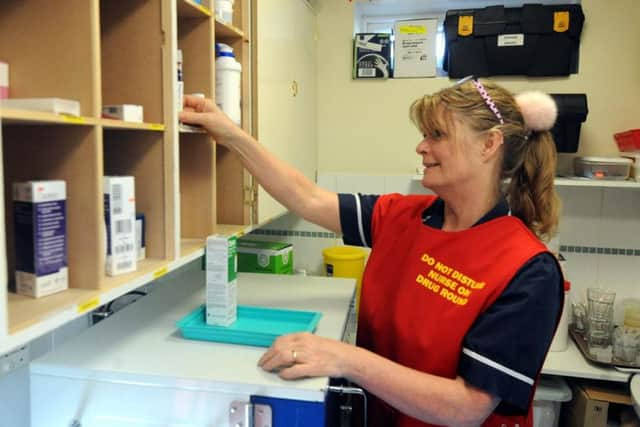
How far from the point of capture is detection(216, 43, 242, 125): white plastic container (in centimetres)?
145

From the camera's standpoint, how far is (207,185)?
4.64 feet

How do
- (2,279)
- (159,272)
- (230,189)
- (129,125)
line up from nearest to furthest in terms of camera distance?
(2,279), (129,125), (159,272), (230,189)

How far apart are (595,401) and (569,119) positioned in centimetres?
111

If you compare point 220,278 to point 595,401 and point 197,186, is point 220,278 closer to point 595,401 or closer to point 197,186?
point 197,186

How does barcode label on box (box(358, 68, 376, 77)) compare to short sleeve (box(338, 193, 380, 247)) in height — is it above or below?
above

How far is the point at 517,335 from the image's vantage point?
107 centimetres

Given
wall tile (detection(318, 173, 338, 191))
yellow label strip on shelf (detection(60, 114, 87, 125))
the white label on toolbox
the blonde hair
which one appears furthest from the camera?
wall tile (detection(318, 173, 338, 191))

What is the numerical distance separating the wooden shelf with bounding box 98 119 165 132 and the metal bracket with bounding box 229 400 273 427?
0.56 metres

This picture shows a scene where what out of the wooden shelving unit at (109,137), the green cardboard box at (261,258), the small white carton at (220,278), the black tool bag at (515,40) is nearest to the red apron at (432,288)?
the small white carton at (220,278)

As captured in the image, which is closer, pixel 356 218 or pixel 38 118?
pixel 38 118

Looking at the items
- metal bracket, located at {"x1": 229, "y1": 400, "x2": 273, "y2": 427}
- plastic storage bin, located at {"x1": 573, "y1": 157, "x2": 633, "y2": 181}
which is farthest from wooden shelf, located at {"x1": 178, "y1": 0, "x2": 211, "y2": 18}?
plastic storage bin, located at {"x1": 573, "y1": 157, "x2": 633, "y2": 181}

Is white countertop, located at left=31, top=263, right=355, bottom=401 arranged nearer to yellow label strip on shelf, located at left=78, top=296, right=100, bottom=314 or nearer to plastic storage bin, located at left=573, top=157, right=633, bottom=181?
yellow label strip on shelf, located at left=78, top=296, right=100, bottom=314

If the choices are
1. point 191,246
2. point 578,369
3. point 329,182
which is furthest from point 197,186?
point 578,369

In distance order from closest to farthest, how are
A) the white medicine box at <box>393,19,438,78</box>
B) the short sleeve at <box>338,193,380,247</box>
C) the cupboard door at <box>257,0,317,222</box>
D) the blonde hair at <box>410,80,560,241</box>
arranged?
the blonde hair at <box>410,80,560,241</box>, the short sleeve at <box>338,193,380,247</box>, the cupboard door at <box>257,0,317,222</box>, the white medicine box at <box>393,19,438,78</box>
